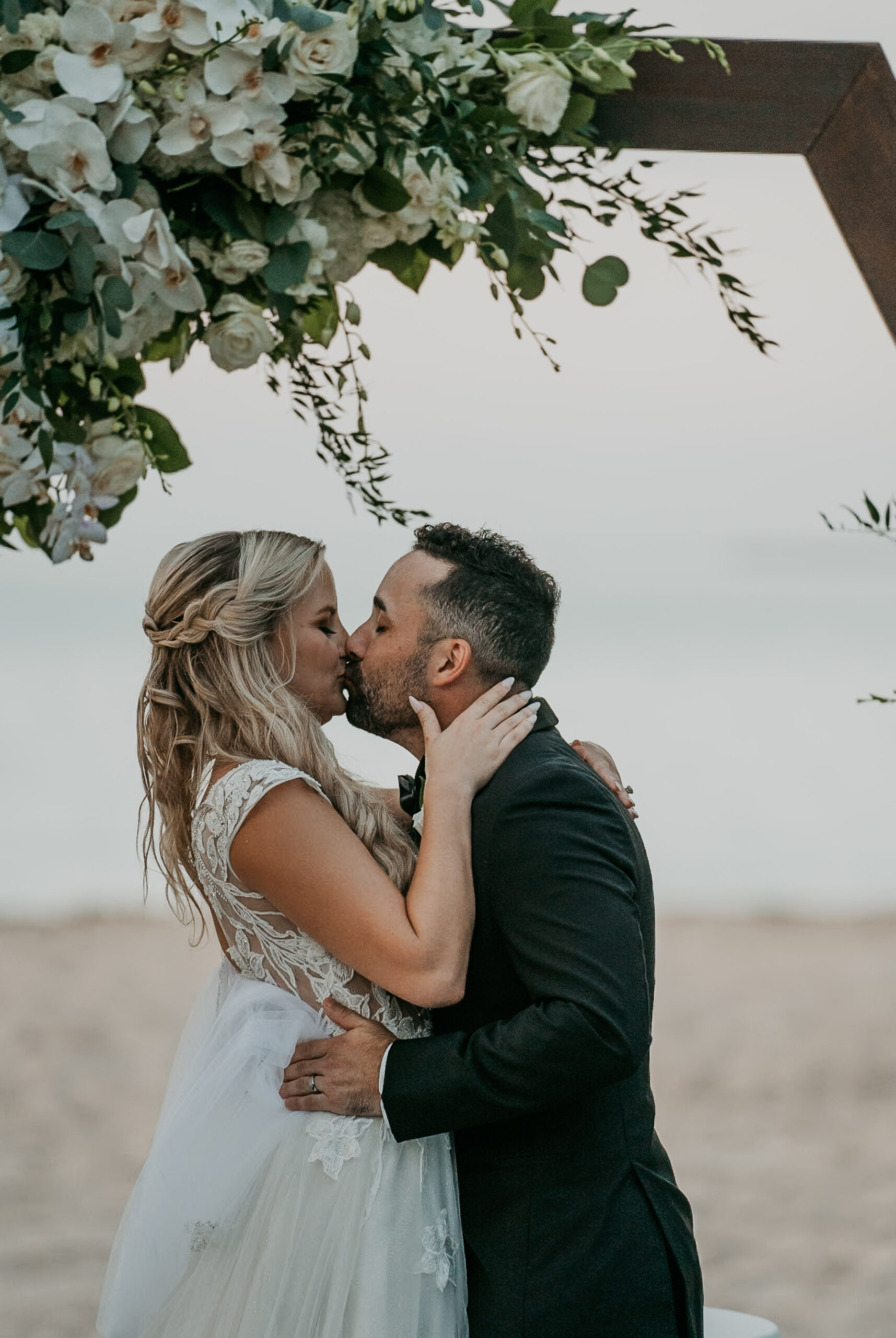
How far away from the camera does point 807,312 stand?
368 inches

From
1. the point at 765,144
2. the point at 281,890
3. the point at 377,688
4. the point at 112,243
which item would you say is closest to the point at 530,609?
the point at 377,688

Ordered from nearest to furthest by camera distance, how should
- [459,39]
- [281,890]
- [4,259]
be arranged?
[4,259] → [459,39] → [281,890]

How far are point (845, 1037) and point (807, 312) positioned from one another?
645 centimetres

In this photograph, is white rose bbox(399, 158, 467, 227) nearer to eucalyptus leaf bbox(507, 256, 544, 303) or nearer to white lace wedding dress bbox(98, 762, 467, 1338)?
eucalyptus leaf bbox(507, 256, 544, 303)

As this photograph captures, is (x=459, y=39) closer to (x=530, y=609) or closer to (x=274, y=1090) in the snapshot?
(x=530, y=609)

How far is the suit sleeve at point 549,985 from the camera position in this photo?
7.40ft

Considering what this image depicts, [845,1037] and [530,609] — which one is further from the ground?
[530,609]

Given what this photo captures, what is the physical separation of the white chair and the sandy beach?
471cm

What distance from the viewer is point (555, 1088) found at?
7.44ft

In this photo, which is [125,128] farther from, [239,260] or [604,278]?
[604,278]

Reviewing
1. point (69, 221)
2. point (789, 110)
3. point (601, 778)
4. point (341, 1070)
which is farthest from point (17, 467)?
point (601, 778)

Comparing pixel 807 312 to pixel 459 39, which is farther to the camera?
pixel 807 312

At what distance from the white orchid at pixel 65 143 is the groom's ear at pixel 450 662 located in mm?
1114

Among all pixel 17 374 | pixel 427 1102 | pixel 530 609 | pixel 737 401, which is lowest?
pixel 737 401
